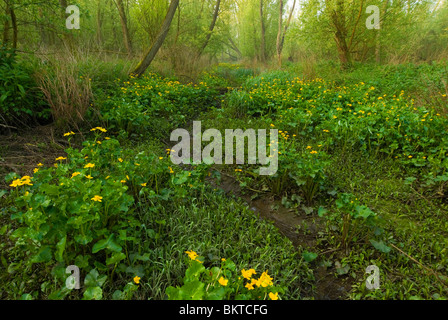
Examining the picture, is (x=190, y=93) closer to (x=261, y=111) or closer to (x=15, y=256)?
(x=261, y=111)

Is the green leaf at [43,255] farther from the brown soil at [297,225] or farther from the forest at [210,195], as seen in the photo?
the brown soil at [297,225]

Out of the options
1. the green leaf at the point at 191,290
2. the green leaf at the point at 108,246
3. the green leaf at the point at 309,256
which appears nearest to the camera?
the green leaf at the point at 191,290

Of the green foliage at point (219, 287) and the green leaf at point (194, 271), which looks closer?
the green foliage at point (219, 287)

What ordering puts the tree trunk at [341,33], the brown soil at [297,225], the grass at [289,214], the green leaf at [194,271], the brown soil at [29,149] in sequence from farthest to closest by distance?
the tree trunk at [341,33]
the brown soil at [29,149]
the brown soil at [297,225]
the grass at [289,214]
the green leaf at [194,271]

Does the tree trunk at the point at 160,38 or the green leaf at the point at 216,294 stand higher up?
the tree trunk at the point at 160,38

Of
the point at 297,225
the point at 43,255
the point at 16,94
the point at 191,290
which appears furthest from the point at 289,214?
the point at 16,94

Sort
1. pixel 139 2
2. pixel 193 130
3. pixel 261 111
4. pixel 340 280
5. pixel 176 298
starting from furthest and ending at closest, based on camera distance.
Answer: pixel 139 2
pixel 261 111
pixel 193 130
pixel 340 280
pixel 176 298

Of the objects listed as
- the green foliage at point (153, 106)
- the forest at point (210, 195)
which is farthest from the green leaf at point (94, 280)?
the green foliage at point (153, 106)

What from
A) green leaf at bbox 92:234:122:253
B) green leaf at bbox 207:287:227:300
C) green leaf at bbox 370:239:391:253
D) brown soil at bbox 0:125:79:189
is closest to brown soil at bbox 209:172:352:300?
green leaf at bbox 370:239:391:253

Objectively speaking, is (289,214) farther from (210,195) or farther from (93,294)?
(93,294)

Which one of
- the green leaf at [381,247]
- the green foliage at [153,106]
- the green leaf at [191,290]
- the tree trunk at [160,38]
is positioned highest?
the tree trunk at [160,38]

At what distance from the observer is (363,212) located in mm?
1844

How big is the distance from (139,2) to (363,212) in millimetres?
10225

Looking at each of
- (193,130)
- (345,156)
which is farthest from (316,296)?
(193,130)
